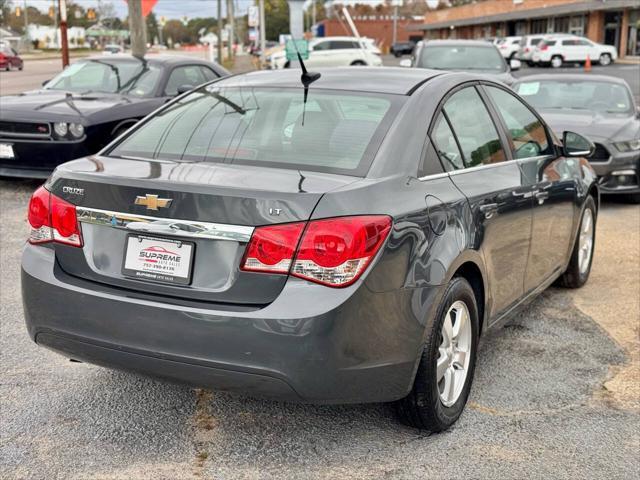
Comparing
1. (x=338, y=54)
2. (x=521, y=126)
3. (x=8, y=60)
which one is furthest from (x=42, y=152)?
(x=8, y=60)

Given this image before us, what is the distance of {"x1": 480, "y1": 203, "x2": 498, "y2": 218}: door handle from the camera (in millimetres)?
3889

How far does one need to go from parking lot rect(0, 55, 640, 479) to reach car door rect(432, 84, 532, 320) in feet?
1.60

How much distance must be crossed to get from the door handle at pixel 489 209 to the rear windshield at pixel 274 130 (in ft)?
2.08

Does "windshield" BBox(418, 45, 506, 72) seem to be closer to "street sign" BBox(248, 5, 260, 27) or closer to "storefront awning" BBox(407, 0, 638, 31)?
"street sign" BBox(248, 5, 260, 27)

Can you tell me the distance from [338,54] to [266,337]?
34801 millimetres

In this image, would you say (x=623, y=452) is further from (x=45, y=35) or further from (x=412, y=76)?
(x=45, y=35)

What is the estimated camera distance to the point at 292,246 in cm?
300

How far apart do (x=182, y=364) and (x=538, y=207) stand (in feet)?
7.78

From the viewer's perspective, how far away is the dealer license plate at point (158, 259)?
312 centimetres

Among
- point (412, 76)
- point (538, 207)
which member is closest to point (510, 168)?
point (538, 207)

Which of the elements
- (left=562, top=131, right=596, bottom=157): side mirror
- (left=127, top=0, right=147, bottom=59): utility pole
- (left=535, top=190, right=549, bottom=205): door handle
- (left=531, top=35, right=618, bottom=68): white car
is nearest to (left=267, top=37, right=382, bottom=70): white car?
(left=531, top=35, right=618, bottom=68): white car

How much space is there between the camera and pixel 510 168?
14.5 ft

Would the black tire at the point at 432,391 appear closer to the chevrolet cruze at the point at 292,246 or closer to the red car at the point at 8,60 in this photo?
the chevrolet cruze at the point at 292,246

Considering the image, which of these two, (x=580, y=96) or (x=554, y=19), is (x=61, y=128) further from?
(x=554, y=19)
